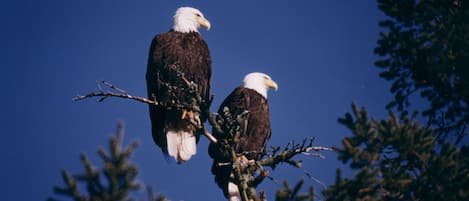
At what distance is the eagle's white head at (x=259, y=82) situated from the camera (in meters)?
7.89

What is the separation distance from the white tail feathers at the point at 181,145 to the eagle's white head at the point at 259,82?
1801mm

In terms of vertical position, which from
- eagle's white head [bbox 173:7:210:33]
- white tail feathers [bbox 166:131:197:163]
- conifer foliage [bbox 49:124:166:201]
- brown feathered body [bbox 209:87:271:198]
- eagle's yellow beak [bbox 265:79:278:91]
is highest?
eagle's white head [bbox 173:7:210:33]

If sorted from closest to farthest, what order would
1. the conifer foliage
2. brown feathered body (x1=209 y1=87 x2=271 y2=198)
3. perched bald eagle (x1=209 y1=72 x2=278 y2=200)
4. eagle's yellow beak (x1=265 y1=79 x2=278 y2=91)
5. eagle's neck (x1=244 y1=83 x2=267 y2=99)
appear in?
the conifer foliage → perched bald eagle (x1=209 y1=72 x2=278 y2=200) → brown feathered body (x1=209 y1=87 x2=271 y2=198) → eagle's neck (x1=244 y1=83 x2=267 y2=99) → eagle's yellow beak (x1=265 y1=79 x2=278 y2=91)

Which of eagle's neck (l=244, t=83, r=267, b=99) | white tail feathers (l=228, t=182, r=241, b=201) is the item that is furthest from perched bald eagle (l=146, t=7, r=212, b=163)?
eagle's neck (l=244, t=83, r=267, b=99)

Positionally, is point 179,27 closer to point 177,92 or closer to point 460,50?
point 177,92

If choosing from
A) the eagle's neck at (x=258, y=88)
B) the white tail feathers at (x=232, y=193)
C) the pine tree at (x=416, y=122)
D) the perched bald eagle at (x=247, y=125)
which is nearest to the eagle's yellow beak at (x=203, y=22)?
the perched bald eagle at (x=247, y=125)

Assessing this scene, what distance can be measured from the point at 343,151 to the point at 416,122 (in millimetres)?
580

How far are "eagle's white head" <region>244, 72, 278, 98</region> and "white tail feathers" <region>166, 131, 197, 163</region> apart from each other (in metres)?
1.80

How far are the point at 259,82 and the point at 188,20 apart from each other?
1.61 m

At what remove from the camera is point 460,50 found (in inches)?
148

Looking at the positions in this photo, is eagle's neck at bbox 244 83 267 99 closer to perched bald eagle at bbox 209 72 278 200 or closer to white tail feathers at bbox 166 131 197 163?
perched bald eagle at bbox 209 72 278 200

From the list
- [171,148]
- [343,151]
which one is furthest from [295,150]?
[171,148]

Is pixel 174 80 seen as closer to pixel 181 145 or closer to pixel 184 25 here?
pixel 181 145

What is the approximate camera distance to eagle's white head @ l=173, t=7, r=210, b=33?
271 inches
